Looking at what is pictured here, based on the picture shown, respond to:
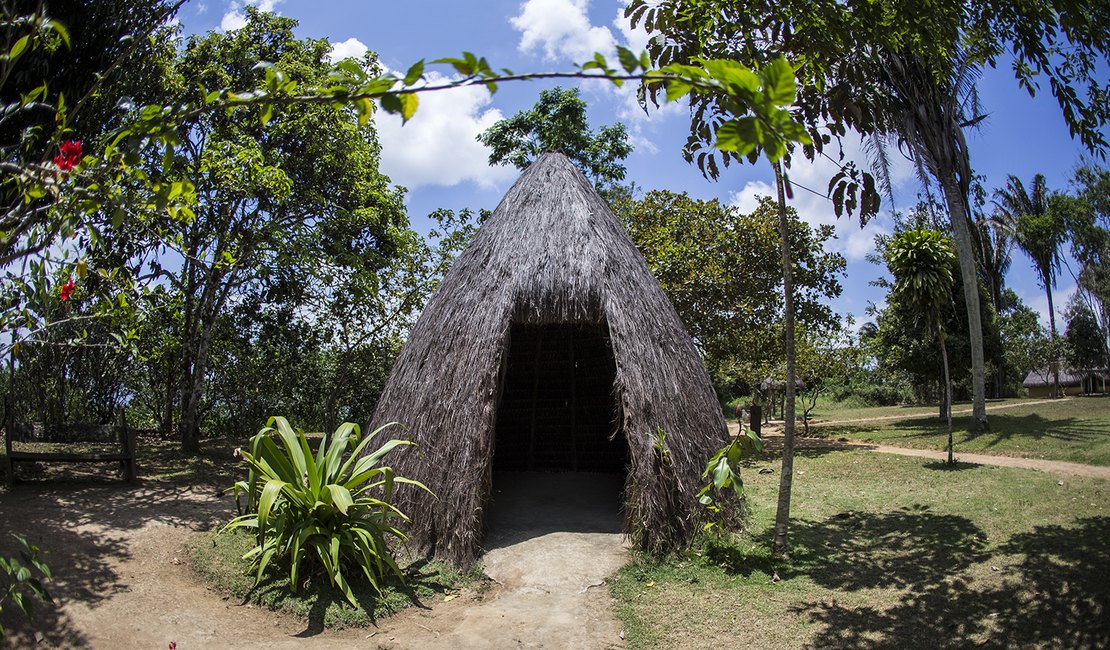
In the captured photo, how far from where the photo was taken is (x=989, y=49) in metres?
6.13

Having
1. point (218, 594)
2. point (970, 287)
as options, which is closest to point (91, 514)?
point (218, 594)

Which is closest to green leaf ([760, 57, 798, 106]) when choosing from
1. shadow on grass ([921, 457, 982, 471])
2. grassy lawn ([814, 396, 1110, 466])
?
shadow on grass ([921, 457, 982, 471])

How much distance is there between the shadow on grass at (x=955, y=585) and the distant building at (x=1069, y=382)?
33676 mm

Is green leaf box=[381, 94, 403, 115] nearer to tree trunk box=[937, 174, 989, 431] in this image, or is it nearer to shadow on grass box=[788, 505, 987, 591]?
shadow on grass box=[788, 505, 987, 591]

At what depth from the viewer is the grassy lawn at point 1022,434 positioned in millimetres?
11898

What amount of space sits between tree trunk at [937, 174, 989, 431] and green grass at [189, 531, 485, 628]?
1269cm

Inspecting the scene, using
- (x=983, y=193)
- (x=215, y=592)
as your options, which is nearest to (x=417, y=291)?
(x=215, y=592)

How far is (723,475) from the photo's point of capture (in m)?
5.50

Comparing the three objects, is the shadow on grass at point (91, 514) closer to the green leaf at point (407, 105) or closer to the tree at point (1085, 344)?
the green leaf at point (407, 105)

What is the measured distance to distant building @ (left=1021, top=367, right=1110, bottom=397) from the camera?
33.7m

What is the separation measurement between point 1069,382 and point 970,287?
29.0m

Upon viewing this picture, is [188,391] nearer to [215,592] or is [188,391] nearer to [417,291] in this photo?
[417,291]

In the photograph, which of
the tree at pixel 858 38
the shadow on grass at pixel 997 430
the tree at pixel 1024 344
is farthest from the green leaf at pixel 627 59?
the tree at pixel 1024 344

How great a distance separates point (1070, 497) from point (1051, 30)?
5394 millimetres
